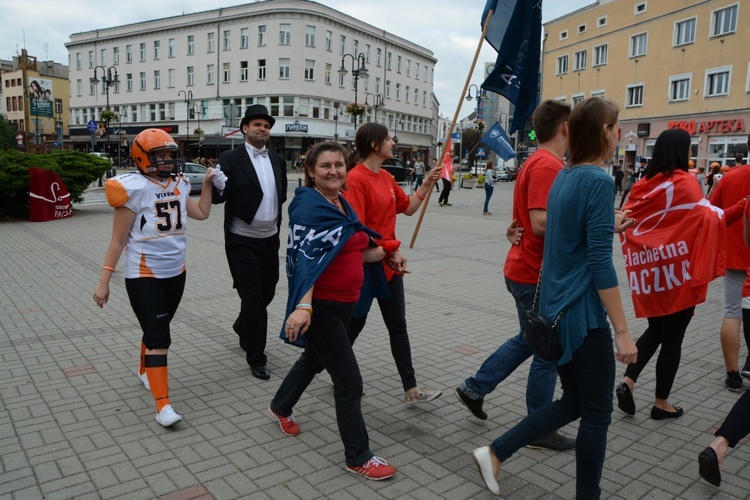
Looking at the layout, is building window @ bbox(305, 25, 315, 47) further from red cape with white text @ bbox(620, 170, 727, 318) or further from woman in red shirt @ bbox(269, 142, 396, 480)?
woman in red shirt @ bbox(269, 142, 396, 480)

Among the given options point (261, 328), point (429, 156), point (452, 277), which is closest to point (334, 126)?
point (429, 156)

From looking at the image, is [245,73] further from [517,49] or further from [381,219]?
[381,219]

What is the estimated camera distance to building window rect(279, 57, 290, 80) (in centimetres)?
5766

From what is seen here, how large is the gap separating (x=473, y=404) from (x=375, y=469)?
955 millimetres

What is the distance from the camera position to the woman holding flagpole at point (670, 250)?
3.81m

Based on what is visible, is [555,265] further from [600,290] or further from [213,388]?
[213,388]

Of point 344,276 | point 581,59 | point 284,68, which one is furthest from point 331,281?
point 284,68

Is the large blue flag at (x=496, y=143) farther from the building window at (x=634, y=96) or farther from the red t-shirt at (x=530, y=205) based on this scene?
the building window at (x=634, y=96)

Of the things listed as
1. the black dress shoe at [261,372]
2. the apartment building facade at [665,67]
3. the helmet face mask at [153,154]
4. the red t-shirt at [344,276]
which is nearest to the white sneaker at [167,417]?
the black dress shoe at [261,372]

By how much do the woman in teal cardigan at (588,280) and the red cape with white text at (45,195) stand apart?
1506 centimetres

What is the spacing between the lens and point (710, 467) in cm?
307

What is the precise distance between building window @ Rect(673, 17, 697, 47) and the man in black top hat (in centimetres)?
3937

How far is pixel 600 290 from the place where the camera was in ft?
8.35

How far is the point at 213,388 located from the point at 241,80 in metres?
59.3
